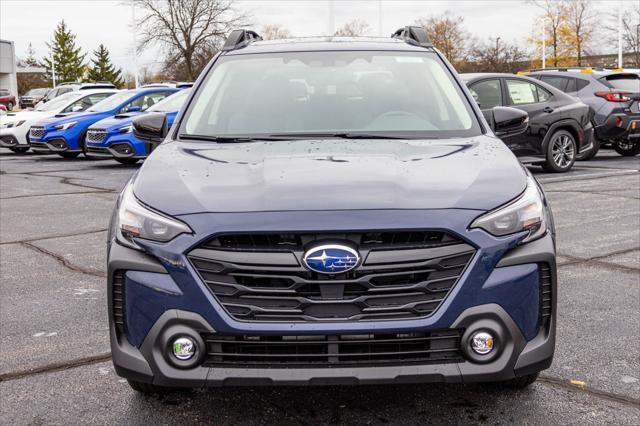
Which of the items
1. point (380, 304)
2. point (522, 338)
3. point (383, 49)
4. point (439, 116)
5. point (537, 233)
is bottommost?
point (522, 338)

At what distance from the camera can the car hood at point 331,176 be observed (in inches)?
107

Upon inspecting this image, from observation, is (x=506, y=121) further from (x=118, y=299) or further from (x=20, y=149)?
(x=20, y=149)

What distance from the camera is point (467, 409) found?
3.15 meters

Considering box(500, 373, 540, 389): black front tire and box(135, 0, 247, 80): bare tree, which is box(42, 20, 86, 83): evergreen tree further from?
box(500, 373, 540, 389): black front tire

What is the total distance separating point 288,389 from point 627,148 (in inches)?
544

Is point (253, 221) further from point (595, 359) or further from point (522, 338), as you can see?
point (595, 359)

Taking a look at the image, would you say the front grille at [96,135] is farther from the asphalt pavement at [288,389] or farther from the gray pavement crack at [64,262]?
the gray pavement crack at [64,262]

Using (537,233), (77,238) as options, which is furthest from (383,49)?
(77,238)

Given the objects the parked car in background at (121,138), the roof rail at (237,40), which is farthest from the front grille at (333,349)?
the parked car in background at (121,138)

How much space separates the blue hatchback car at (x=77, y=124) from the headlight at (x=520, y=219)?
13.9 meters

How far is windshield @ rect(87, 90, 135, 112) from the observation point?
53.9 ft

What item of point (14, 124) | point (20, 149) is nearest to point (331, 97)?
point (14, 124)

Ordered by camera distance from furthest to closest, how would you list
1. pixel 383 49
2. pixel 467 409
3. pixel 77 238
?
pixel 77 238
pixel 383 49
pixel 467 409

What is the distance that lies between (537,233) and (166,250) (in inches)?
54.4
